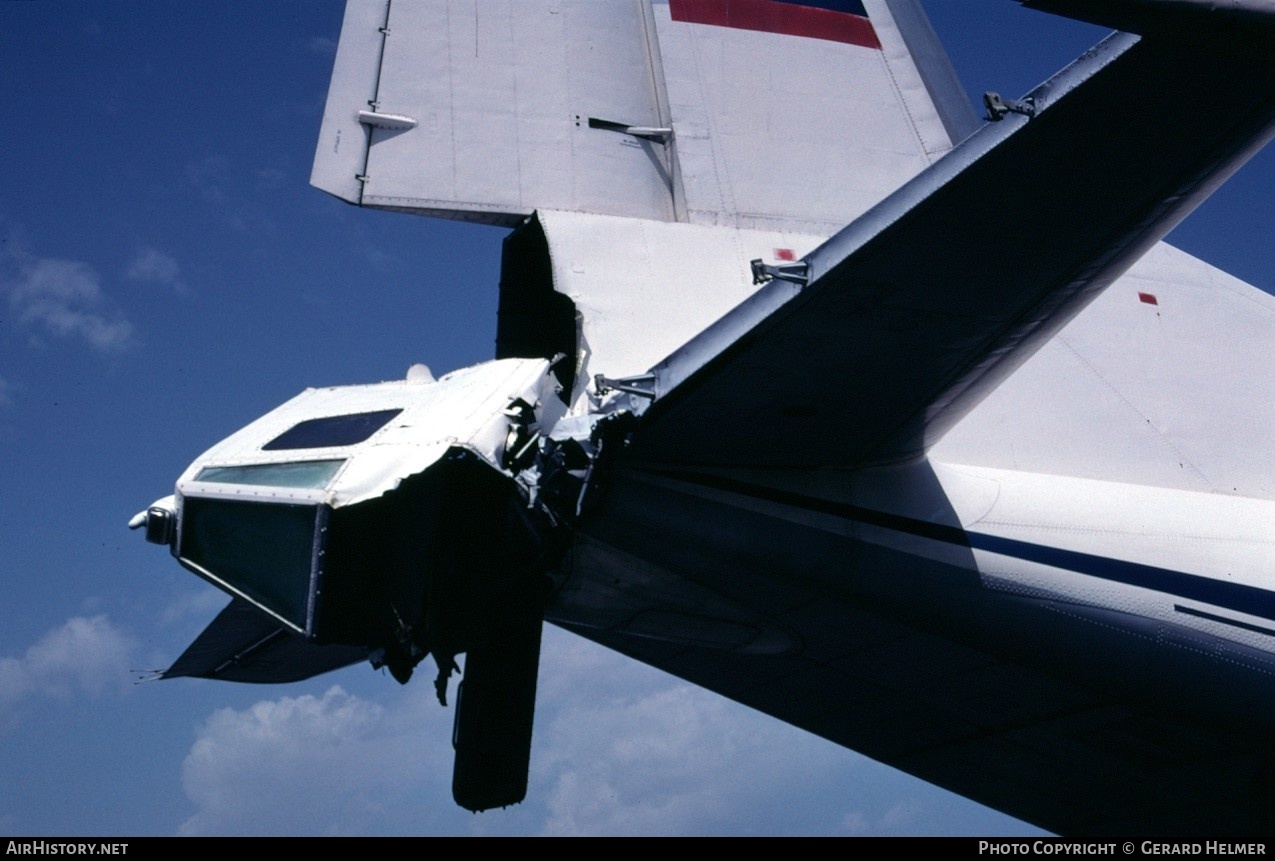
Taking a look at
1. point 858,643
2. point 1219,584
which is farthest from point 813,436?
point 1219,584

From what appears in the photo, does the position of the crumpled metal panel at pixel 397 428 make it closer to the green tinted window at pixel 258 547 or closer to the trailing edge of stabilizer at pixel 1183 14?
the green tinted window at pixel 258 547

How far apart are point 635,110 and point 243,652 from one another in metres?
4.87

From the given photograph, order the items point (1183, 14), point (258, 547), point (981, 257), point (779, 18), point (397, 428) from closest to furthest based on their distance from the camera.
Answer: point (1183, 14) → point (981, 257) → point (258, 547) → point (397, 428) → point (779, 18)

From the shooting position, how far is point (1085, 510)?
22.8 ft

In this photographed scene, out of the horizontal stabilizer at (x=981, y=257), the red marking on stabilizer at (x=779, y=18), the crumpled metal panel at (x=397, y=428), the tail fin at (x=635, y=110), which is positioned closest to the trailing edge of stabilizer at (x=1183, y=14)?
the horizontal stabilizer at (x=981, y=257)

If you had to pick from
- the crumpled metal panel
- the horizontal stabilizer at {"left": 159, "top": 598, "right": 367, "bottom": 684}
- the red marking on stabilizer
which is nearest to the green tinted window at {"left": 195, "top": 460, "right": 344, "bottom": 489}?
the crumpled metal panel

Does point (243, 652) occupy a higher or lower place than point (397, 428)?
lower

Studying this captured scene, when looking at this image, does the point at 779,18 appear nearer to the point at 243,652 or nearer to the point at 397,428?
the point at 397,428

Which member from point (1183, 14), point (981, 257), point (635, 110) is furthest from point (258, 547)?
point (635, 110)

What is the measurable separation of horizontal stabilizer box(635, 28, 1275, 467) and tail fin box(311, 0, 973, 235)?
2.57 meters

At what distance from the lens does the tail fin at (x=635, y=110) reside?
297 inches

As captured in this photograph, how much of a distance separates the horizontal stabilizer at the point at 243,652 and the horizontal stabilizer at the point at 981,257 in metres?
3.42

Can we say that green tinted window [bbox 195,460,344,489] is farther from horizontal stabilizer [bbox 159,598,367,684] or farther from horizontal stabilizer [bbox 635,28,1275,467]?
horizontal stabilizer [bbox 159,598,367,684]

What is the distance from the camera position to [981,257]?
4.92m
